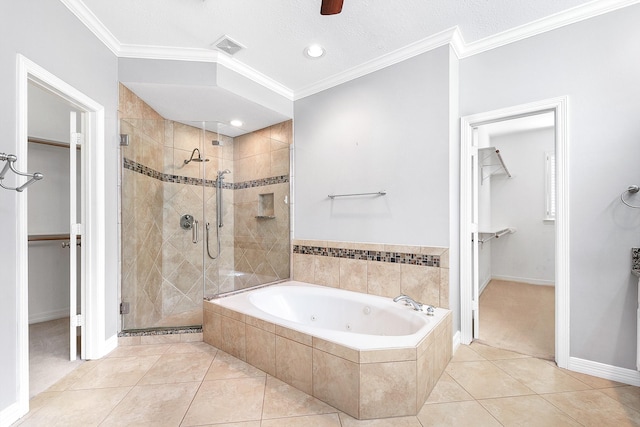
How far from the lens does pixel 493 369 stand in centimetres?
204

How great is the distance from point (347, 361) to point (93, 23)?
109 inches

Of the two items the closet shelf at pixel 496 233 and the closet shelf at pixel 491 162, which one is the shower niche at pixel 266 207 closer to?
the closet shelf at pixel 491 162

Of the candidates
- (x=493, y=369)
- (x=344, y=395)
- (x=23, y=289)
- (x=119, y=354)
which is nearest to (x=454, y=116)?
(x=493, y=369)

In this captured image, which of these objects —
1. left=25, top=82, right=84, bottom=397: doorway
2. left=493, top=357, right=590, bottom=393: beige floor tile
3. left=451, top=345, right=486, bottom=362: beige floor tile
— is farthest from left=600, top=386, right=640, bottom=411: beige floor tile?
left=25, top=82, right=84, bottom=397: doorway

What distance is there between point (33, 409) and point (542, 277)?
581 cm

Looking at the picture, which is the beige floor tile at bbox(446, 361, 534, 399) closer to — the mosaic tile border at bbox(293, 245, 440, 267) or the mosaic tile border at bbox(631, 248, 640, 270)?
the mosaic tile border at bbox(293, 245, 440, 267)

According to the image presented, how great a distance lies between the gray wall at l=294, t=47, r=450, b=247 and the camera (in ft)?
7.50

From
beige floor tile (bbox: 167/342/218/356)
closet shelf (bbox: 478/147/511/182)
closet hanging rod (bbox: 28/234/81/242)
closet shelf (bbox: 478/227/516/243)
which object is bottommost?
beige floor tile (bbox: 167/342/218/356)

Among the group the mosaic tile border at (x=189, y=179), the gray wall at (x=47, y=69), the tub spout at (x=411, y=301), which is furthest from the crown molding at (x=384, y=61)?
the tub spout at (x=411, y=301)

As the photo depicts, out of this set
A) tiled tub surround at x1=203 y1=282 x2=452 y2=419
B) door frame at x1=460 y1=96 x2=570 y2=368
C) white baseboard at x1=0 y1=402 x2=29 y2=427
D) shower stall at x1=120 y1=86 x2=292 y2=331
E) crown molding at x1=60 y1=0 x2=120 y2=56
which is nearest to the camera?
white baseboard at x1=0 y1=402 x2=29 y2=427

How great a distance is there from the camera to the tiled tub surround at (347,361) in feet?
5.04

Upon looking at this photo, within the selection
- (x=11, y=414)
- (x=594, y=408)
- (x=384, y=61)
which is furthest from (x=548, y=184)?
(x=11, y=414)

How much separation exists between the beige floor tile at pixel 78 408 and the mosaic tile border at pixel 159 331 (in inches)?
26.1

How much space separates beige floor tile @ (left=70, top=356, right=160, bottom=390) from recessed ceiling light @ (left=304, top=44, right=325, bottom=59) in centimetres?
269
